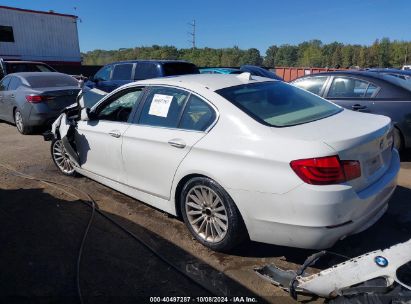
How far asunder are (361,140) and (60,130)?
3931 mm

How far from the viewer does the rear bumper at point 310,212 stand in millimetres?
2689

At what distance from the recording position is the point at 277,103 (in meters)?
3.60

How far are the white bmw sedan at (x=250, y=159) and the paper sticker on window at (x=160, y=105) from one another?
1 centimetres

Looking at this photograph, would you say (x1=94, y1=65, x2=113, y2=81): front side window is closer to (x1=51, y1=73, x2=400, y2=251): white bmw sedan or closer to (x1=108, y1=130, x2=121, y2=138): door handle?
(x1=51, y1=73, x2=400, y2=251): white bmw sedan

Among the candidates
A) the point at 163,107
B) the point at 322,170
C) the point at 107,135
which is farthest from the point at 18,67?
the point at 322,170

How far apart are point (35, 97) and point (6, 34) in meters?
15.9

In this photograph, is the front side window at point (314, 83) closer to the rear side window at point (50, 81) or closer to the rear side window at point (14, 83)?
the rear side window at point (50, 81)

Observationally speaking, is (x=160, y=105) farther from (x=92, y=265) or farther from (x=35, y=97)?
(x=35, y=97)

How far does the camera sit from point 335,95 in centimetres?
636

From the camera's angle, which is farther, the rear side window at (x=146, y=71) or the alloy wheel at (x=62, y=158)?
the rear side window at (x=146, y=71)

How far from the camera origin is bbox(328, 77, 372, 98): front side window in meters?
6.12

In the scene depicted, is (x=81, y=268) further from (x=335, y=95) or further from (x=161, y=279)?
(x=335, y=95)

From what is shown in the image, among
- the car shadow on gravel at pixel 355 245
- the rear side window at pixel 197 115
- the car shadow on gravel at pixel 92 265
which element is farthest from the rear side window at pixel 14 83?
the car shadow on gravel at pixel 355 245

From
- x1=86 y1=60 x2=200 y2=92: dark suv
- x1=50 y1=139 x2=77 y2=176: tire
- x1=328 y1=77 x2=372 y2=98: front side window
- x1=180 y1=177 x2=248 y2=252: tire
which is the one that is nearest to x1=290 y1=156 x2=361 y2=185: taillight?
x1=180 y1=177 x2=248 y2=252: tire
